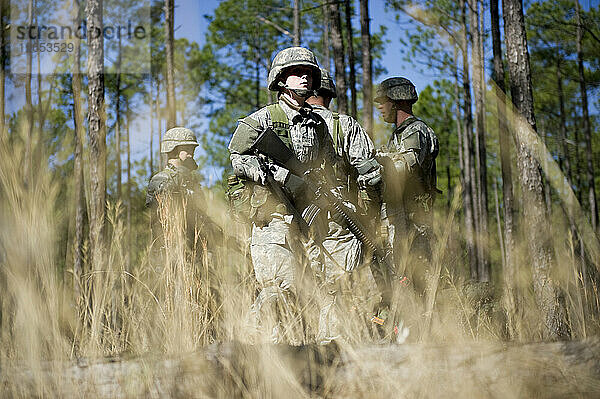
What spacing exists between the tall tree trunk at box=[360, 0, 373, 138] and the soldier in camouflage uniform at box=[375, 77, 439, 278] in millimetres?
4739

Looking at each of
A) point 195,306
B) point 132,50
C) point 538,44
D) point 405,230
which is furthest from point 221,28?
point 195,306

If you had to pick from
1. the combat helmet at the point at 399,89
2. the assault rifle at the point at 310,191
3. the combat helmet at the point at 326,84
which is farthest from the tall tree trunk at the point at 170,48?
the assault rifle at the point at 310,191

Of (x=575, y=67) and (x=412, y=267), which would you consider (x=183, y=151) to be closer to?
(x=412, y=267)

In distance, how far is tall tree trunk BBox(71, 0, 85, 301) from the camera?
2.58 meters

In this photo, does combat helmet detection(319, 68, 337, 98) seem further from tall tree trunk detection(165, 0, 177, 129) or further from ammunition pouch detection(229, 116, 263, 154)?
tall tree trunk detection(165, 0, 177, 129)

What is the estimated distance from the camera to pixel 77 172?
13.4 meters

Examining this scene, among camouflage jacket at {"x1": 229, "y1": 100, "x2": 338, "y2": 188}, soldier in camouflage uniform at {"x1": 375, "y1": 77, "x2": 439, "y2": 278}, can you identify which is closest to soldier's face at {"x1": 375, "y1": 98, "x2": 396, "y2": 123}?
soldier in camouflage uniform at {"x1": 375, "y1": 77, "x2": 439, "y2": 278}

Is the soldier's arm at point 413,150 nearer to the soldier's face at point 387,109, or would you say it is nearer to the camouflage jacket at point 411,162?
the camouflage jacket at point 411,162

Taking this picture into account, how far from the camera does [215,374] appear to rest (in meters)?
2.03

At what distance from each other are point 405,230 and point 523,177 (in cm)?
293

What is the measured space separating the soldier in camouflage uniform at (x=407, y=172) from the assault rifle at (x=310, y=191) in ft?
2.08

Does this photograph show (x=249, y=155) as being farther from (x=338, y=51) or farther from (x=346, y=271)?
(x=338, y=51)

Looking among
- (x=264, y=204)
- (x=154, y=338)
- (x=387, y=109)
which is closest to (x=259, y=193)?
(x=264, y=204)

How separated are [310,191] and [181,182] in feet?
7.48
